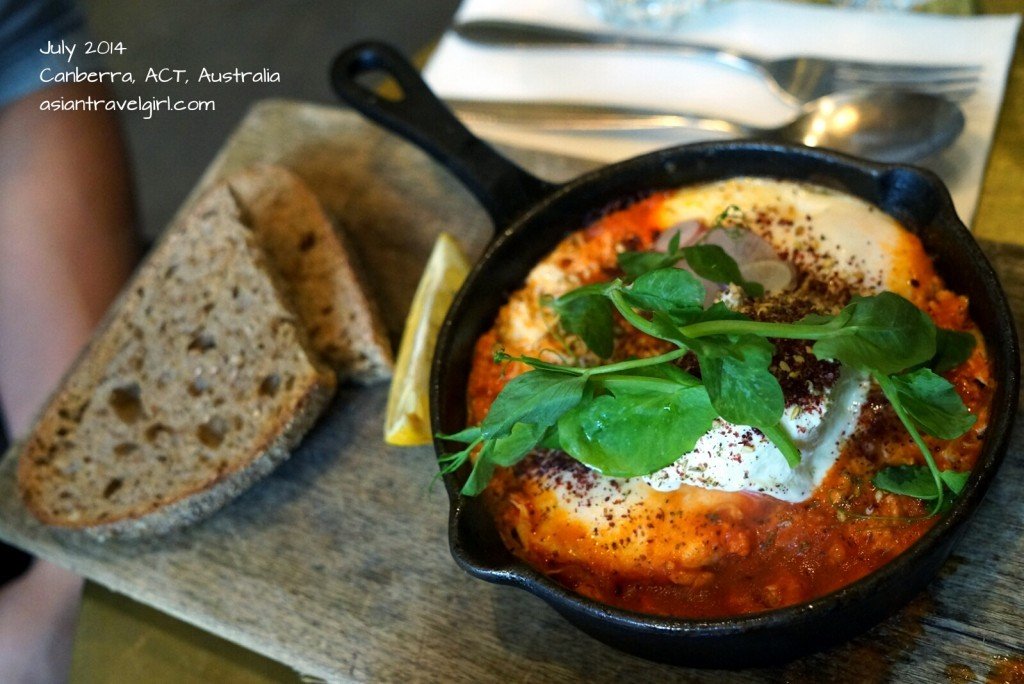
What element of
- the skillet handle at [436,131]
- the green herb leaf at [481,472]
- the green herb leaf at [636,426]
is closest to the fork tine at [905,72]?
the skillet handle at [436,131]

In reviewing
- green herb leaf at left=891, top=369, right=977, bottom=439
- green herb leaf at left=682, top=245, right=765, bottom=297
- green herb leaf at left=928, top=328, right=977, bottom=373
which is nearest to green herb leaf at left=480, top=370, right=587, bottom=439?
green herb leaf at left=682, top=245, right=765, bottom=297

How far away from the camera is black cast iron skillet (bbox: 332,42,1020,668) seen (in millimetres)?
1171

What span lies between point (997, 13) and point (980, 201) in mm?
656

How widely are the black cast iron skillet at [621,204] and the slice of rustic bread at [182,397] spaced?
1.53ft

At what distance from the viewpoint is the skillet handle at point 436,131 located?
1.85 meters

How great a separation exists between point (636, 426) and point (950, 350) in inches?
20.9

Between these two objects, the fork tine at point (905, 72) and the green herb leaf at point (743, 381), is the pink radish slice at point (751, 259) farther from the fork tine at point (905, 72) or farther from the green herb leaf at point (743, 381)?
the fork tine at point (905, 72)

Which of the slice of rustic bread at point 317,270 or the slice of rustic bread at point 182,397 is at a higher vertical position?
the slice of rustic bread at point 317,270

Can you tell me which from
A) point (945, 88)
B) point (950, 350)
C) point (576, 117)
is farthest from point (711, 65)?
point (950, 350)

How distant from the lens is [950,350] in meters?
1.35

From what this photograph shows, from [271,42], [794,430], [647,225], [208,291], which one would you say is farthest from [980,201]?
[271,42]

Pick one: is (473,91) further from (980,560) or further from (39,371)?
(980,560)

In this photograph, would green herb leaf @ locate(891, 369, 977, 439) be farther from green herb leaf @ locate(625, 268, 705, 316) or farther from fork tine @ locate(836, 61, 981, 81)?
fork tine @ locate(836, 61, 981, 81)

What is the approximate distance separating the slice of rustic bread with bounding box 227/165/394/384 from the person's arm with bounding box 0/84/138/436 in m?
0.58
